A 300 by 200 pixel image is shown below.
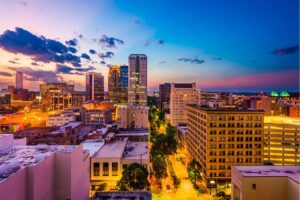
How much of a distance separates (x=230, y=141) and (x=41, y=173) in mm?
29460

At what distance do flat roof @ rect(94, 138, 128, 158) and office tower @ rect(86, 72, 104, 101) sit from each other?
121 m

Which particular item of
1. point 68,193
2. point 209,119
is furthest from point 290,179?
point 209,119

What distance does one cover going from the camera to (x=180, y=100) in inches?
3728

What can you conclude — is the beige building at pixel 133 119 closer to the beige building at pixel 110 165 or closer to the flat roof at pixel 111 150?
the flat roof at pixel 111 150

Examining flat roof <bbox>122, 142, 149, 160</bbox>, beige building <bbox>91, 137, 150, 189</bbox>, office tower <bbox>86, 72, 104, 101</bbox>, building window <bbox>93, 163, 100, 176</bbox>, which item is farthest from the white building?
office tower <bbox>86, 72, 104, 101</bbox>

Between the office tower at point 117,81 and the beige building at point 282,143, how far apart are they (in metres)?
141

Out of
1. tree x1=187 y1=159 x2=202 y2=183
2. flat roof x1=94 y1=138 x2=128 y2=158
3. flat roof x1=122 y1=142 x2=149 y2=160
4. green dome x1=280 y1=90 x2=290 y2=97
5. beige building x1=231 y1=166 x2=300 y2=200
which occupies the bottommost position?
tree x1=187 y1=159 x2=202 y2=183

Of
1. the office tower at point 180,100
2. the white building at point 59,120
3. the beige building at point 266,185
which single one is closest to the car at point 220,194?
the beige building at point 266,185

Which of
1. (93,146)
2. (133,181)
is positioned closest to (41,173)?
(133,181)

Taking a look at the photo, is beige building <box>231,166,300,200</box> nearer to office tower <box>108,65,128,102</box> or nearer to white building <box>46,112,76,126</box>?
white building <box>46,112,76,126</box>

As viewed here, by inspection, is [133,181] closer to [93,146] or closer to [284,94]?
[93,146]

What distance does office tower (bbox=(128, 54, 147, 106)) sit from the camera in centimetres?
12594

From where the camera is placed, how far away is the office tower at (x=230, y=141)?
39.4 metres

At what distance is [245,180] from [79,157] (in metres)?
13.9
